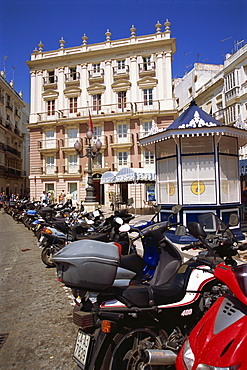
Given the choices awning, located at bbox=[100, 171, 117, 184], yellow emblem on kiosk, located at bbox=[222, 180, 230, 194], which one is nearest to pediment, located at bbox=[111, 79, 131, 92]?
awning, located at bbox=[100, 171, 117, 184]

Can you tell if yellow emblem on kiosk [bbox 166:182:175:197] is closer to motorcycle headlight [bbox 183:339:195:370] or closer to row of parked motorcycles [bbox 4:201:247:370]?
row of parked motorcycles [bbox 4:201:247:370]

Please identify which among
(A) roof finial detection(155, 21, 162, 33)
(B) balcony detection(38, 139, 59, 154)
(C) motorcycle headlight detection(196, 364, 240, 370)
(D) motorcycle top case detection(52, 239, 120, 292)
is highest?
(A) roof finial detection(155, 21, 162, 33)

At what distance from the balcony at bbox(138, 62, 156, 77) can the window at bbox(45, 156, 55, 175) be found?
12.6m

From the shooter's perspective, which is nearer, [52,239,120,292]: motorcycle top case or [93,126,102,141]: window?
[52,239,120,292]: motorcycle top case

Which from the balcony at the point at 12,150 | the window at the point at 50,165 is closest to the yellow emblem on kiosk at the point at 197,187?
the window at the point at 50,165

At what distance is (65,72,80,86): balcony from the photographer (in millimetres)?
29158

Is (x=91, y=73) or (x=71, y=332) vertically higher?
(x=91, y=73)

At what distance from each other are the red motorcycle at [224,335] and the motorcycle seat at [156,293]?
0.44 meters

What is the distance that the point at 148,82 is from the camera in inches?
1075

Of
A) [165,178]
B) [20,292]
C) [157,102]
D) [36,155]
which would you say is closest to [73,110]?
[36,155]

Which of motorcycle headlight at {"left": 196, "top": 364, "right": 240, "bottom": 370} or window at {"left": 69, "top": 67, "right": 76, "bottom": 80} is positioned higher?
window at {"left": 69, "top": 67, "right": 76, "bottom": 80}

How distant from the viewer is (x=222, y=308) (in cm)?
177

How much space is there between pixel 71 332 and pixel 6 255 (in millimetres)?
4811

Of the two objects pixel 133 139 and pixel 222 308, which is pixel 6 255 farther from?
pixel 133 139
